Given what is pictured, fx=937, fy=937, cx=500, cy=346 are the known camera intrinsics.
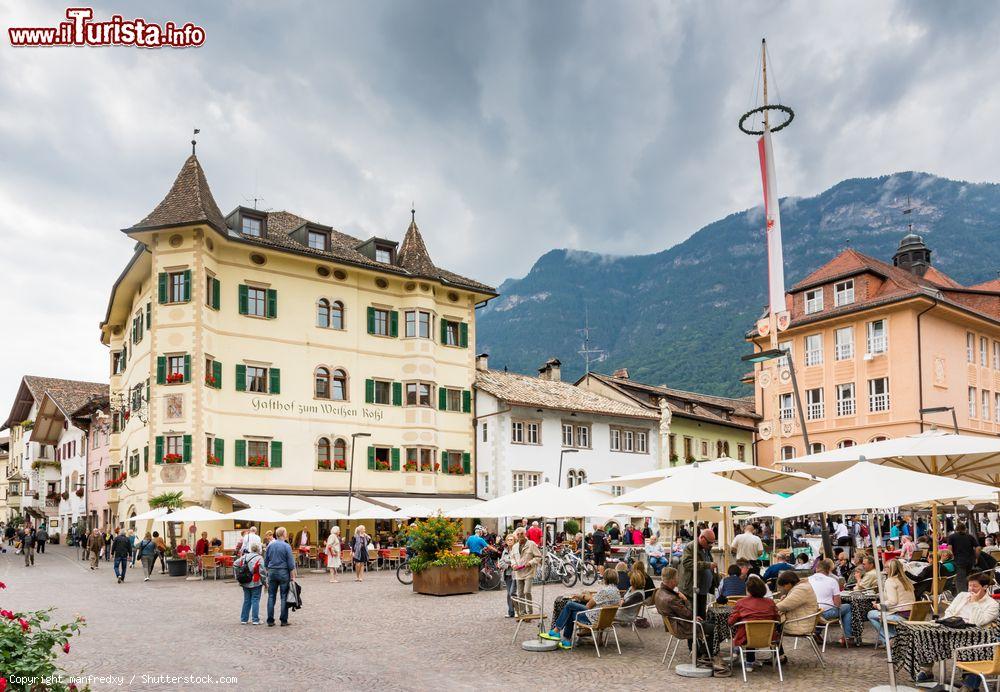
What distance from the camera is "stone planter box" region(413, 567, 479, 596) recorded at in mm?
22328

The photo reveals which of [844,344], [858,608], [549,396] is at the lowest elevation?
[858,608]

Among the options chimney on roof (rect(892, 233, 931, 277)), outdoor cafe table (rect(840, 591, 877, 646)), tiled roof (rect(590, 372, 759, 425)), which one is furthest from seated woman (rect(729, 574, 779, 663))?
chimney on roof (rect(892, 233, 931, 277))

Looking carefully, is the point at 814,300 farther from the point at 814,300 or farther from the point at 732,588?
the point at 732,588

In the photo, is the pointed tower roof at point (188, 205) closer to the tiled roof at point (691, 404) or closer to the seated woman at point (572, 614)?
the tiled roof at point (691, 404)

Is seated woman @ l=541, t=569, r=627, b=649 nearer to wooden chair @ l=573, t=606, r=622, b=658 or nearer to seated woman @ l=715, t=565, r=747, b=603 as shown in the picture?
wooden chair @ l=573, t=606, r=622, b=658

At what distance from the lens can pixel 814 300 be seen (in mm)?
48062

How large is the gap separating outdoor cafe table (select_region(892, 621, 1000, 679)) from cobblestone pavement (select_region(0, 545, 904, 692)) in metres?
0.79

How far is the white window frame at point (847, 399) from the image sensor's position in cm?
4519

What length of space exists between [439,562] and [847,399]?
29.7 meters

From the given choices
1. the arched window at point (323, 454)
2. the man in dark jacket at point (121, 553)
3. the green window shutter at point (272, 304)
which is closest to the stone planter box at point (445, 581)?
the man in dark jacket at point (121, 553)

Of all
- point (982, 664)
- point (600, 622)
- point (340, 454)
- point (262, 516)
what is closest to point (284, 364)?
point (340, 454)

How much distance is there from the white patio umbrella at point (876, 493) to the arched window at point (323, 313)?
33.0 m

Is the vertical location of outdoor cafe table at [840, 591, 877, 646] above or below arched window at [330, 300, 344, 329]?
below

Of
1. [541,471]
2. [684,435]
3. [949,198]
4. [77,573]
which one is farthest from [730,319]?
[77,573]
